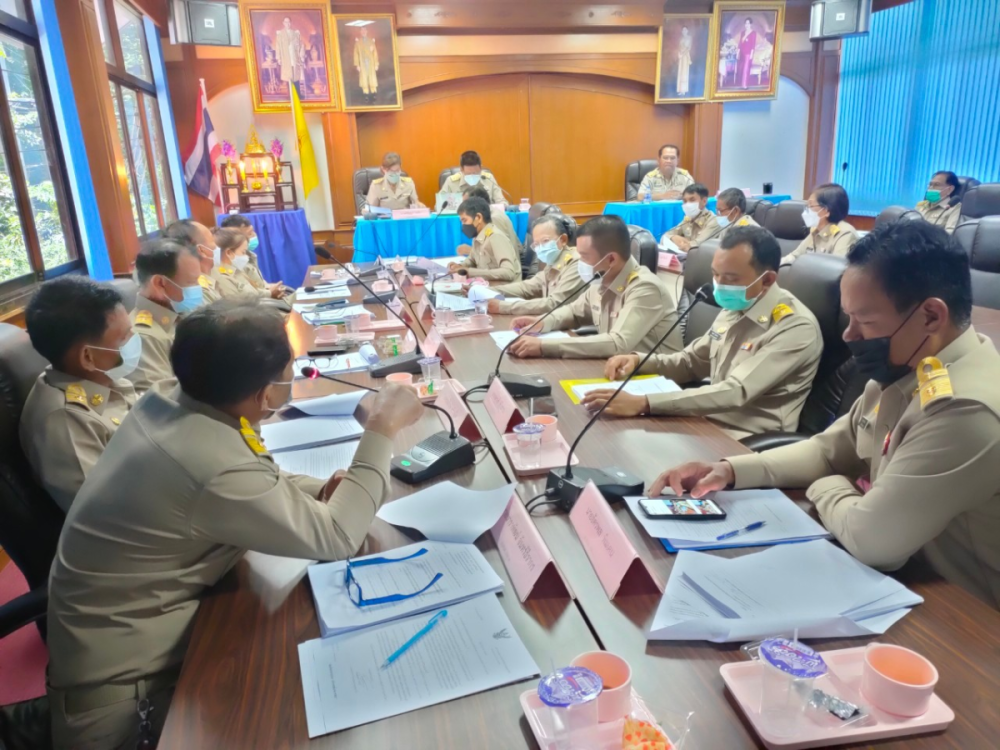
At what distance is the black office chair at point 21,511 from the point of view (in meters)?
1.28

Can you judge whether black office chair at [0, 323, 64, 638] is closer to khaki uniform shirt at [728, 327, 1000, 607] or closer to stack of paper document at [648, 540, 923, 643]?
stack of paper document at [648, 540, 923, 643]

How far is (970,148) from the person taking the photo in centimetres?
681

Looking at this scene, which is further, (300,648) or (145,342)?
(145,342)

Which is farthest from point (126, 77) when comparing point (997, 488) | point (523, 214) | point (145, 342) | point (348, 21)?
point (997, 488)

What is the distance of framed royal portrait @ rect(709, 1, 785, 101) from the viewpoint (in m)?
7.19

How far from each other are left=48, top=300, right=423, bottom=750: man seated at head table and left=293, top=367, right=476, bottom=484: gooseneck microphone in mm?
315

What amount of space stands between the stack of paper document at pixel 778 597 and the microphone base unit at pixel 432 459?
549 millimetres

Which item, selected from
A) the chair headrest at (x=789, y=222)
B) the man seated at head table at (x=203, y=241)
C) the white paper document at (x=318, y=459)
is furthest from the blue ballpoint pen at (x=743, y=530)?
the chair headrest at (x=789, y=222)

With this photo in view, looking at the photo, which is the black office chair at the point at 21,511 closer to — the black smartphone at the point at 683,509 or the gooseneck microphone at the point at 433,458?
the gooseneck microphone at the point at 433,458

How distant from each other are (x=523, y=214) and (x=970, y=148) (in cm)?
473

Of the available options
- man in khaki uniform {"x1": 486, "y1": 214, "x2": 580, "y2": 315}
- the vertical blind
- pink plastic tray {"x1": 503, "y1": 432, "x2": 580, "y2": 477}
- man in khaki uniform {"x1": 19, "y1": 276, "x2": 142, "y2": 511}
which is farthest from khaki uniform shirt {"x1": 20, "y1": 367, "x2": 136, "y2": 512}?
the vertical blind

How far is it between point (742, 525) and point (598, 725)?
0.57 meters

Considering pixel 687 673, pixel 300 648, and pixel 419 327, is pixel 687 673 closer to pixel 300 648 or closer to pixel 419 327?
pixel 300 648

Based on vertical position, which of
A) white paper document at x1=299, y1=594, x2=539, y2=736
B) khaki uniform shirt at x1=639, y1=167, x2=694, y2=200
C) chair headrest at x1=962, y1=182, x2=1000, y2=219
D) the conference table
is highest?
khaki uniform shirt at x1=639, y1=167, x2=694, y2=200
